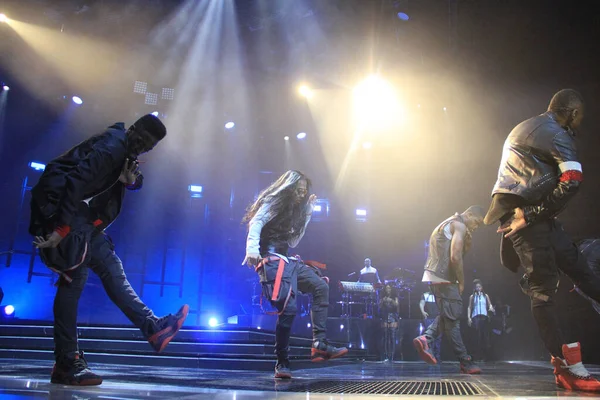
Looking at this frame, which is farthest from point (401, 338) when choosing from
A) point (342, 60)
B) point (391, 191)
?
point (391, 191)

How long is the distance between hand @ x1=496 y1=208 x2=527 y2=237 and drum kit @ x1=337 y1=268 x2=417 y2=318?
23.4ft

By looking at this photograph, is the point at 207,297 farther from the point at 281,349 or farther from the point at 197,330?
the point at 281,349

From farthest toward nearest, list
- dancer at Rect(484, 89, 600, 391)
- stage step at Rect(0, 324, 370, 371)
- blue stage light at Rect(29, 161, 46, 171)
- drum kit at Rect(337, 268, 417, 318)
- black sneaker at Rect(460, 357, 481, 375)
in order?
blue stage light at Rect(29, 161, 46, 171) < drum kit at Rect(337, 268, 417, 318) < stage step at Rect(0, 324, 370, 371) < black sneaker at Rect(460, 357, 481, 375) < dancer at Rect(484, 89, 600, 391)

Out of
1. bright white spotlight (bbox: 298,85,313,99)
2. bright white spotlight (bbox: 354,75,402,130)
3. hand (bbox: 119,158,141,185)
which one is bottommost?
hand (bbox: 119,158,141,185)

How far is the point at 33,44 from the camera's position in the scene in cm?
1112

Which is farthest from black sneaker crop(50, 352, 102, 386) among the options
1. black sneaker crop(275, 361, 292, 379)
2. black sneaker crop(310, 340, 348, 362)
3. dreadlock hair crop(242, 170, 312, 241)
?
dreadlock hair crop(242, 170, 312, 241)

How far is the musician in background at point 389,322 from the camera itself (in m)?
10.2

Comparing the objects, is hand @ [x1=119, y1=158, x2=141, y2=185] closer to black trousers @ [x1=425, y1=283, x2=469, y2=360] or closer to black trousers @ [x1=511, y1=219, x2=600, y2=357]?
black trousers @ [x1=511, y1=219, x2=600, y2=357]

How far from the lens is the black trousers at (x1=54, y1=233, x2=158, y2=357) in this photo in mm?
2707

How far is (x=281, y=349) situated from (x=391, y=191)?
15574 millimetres

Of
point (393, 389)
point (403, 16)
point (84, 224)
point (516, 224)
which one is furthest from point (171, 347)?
point (403, 16)

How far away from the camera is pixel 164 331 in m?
2.92

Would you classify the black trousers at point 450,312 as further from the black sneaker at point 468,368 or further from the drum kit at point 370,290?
the drum kit at point 370,290

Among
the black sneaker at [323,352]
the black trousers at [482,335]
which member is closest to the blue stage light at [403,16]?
the black trousers at [482,335]
